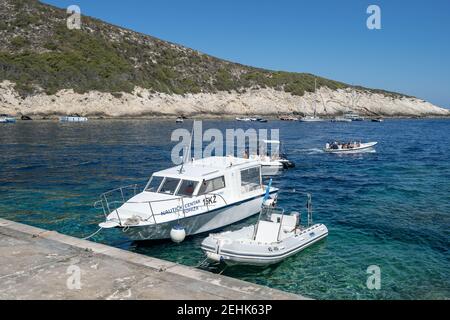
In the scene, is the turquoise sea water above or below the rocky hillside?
below

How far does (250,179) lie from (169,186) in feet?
16.7

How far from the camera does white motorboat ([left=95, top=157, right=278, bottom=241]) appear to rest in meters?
17.5

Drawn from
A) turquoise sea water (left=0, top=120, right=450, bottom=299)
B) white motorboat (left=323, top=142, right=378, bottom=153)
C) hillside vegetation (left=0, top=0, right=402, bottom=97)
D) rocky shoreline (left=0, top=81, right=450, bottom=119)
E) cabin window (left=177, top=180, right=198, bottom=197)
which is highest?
hillside vegetation (left=0, top=0, right=402, bottom=97)

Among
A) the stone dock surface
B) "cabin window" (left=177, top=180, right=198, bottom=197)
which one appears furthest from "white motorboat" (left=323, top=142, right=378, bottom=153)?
the stone dock surface

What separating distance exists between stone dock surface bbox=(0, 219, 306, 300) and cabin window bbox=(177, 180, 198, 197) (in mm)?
6372

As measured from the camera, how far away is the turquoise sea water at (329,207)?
50.9 ft

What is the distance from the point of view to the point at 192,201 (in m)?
18.8

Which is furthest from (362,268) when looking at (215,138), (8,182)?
(215,138)

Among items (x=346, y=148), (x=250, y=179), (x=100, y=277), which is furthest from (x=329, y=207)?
(x=346, y=148)

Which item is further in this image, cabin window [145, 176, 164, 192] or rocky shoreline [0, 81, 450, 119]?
rocky shoreline [0, 81, 450, 119]

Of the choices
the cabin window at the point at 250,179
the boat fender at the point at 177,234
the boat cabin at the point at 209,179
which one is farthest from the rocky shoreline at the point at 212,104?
the boat fender at the point at 177,234

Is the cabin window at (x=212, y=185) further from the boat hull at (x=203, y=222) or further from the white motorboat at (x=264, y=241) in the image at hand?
the white motorboat at (x=264, y=241)

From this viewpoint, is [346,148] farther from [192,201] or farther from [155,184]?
[192,201]

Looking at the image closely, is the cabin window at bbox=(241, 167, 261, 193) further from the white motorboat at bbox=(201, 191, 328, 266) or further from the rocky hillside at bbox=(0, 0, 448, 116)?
the rocky hillside at bbox=(0, 0, 448, 116)
